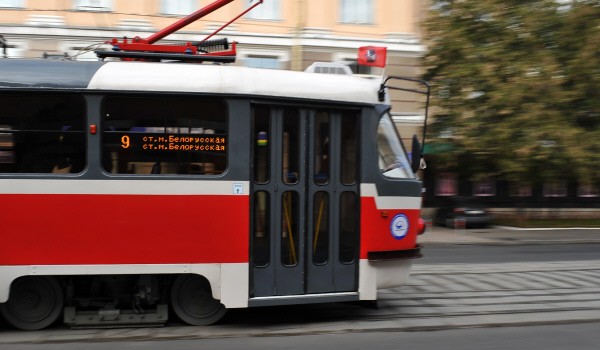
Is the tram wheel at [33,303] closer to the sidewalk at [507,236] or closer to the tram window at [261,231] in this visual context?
the tram window at [261,231]

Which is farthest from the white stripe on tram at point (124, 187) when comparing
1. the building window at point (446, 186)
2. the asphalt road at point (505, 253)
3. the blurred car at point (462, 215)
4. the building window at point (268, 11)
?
the building window at point (446, 186)

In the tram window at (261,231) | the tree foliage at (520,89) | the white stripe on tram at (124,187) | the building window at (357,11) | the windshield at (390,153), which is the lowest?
the tram window at (261,231)

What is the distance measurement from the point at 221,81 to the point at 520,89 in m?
15.3

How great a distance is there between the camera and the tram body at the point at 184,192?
19.5ft

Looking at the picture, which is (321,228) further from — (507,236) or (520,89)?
(520,89)

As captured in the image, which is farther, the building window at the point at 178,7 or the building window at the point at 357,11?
the building window at the point at 357,11

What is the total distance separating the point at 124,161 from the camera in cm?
606

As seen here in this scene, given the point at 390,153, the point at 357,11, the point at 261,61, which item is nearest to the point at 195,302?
the point at 390,153

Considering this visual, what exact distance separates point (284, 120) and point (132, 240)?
204 centimetres

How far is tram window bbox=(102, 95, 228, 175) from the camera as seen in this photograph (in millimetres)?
6066

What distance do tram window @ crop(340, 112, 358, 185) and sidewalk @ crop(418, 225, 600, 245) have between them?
1130 centimetres

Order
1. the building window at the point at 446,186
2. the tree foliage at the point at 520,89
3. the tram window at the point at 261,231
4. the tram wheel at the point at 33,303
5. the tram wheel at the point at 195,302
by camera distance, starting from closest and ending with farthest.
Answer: the tram wheel at the point at 33,303 < the tram window at the point at 261,231 < the tram wheel at the point at 195,302 < the tree foliage at the point at 520,89 < the building window at the point at 446,186

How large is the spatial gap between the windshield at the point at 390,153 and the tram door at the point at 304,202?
0.33 metres

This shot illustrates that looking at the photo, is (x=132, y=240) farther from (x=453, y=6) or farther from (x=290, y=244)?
(x=453, y=6)
